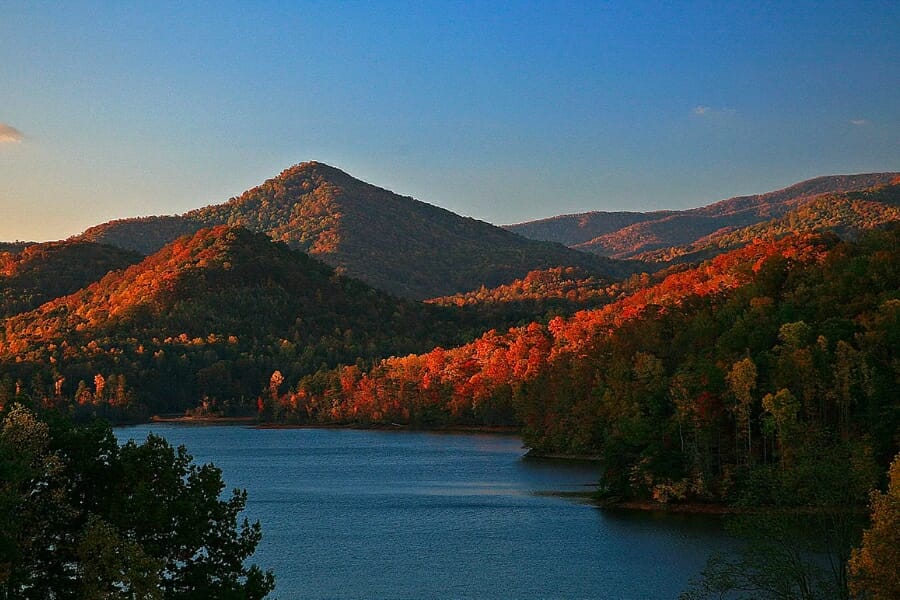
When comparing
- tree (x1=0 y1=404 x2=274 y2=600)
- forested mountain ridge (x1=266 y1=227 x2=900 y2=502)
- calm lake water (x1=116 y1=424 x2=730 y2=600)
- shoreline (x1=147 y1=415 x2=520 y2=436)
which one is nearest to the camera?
tree (x1=0 y1=404 x2=274 y2=600)

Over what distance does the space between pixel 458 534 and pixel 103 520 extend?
118 ft

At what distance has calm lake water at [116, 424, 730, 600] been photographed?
51156 millimetres

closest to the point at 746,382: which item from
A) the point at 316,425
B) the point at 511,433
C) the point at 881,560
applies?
the point at 881,560

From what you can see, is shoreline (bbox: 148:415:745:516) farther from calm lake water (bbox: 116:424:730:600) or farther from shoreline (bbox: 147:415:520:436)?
calm lake water (bbox: 116:424:730:600)

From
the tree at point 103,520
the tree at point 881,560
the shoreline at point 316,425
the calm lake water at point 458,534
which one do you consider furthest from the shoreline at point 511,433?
the tree at point 103,520

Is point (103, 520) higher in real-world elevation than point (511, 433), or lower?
higher

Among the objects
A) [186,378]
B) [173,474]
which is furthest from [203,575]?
[186,378]

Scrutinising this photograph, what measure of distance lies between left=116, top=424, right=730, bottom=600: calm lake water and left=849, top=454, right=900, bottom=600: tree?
1515 cm

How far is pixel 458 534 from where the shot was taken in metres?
64.5

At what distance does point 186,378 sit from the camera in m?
192

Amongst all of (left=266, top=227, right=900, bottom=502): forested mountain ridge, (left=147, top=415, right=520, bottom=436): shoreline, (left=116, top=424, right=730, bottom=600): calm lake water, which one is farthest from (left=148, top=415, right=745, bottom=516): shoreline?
(left=116, top=424, right=730, bottom=600): calm lake water

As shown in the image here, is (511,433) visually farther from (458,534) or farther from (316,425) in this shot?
(458,534)

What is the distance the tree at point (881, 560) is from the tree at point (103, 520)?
1683 centimetres

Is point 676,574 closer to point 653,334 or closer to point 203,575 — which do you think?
point 203,575
